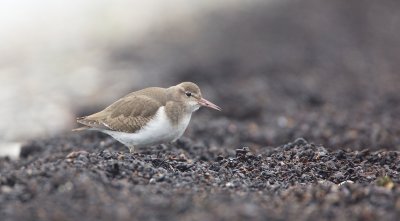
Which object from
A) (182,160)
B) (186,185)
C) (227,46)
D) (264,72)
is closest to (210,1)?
(227,46)

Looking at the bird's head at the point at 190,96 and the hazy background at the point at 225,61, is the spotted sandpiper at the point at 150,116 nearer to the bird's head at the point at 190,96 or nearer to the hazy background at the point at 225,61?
the bird's head at the point at 190,96

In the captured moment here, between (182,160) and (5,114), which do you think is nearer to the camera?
(182,160)

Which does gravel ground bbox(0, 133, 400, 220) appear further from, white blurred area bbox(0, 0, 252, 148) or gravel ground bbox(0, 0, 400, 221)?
white blurred area bbox(0, 0, 252, 148)

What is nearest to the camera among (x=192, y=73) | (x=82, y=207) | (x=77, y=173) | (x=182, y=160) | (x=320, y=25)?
(x=82, y=207)

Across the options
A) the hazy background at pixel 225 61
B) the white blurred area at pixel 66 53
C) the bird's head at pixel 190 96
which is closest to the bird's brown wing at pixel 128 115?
the bird's head at pixel 190 96

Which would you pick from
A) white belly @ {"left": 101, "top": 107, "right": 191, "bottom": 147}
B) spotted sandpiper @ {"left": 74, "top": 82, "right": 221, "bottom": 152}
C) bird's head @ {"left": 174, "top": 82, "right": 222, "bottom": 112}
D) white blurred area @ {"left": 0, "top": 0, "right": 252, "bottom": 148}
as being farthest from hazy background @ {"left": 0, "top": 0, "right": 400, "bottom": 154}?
white belly @ {"left": 101, "top": 107, "right": 191, "bottom": 147}

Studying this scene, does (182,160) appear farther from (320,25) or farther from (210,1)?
(210,1)
